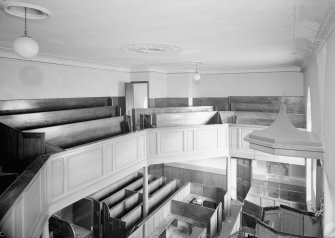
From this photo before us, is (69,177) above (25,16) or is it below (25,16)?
below

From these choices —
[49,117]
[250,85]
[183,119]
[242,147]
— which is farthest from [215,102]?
[49,117]

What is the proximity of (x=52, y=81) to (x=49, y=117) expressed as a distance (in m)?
2.39

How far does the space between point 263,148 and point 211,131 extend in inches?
284

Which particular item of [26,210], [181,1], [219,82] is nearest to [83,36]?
[181,1]

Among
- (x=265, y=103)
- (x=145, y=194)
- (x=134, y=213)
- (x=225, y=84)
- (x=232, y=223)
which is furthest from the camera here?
(x=225, y=84)

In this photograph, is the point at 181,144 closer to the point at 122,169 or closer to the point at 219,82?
the point at 122,169

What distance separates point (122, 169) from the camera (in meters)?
7.16

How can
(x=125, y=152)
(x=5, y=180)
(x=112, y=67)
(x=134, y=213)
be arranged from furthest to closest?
(x=112, y=67)
(x=134, y=213)
(x=125, y=152)
(x=5, y=180)

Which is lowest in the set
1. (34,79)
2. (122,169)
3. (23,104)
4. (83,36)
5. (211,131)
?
(122,169)

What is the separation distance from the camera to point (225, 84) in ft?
40.9

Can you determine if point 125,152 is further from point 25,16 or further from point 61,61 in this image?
point 25,16

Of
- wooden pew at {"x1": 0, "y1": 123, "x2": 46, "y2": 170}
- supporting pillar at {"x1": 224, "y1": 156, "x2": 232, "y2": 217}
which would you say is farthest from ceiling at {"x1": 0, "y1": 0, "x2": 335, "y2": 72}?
supporting pillar at {"x1": 224, "y1": 156, "x2": 232, "y2": 217}

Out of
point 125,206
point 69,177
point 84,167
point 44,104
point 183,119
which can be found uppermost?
point 44,104

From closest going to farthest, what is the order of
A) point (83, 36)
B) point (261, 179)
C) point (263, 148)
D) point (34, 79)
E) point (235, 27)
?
point (263, 148) → point (235, 27) → point (83, 36) → point (34, 79) → point (261, 179)
